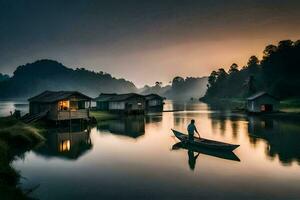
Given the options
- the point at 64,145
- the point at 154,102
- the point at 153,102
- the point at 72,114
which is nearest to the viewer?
the point at 64,145

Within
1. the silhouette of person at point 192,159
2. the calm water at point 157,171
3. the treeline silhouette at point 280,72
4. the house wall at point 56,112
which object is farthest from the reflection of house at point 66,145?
the treeline silhouette at point 280,72

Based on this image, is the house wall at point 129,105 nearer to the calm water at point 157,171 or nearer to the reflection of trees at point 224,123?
the reflection of trees at point 224,123

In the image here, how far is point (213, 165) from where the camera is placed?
22406 millimetres

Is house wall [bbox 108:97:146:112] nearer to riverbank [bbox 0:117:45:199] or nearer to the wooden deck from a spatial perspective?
the wooden deck

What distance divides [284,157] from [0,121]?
32289 millimetres

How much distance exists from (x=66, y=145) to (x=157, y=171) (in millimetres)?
14447

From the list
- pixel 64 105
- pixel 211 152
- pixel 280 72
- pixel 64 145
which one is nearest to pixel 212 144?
pixel 211 152

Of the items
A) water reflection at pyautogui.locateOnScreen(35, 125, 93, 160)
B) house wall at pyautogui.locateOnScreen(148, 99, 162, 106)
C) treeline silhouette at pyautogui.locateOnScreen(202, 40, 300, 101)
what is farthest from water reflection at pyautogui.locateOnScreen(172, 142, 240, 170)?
treeline silhouette at pyautogui.locateOnScreen(202, 40, 300, 101)

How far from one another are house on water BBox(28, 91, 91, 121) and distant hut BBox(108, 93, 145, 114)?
22728 millimetres

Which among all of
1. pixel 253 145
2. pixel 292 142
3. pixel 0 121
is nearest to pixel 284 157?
pixel 253 145

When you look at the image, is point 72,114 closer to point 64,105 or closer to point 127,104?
point 64,105

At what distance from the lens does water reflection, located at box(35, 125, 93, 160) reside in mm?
27234

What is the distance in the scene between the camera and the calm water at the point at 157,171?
16344 millimetres

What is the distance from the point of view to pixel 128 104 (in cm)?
7600
